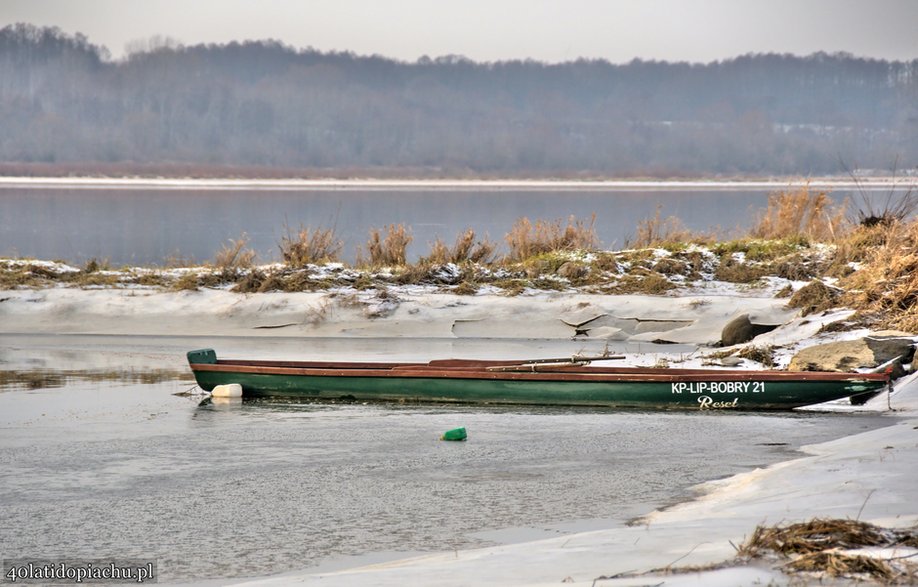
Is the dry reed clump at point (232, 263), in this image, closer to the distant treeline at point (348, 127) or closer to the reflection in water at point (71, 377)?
the reflection in water at point (71, 377)

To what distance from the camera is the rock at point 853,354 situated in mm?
13891

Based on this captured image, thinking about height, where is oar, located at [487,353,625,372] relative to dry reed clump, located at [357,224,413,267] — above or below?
below

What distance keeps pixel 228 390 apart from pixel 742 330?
24.7 ft

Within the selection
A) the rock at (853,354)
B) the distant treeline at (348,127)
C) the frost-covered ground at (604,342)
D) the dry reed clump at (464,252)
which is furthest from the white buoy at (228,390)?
the distant treeline at (348,127)

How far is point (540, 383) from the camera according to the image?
44.9 ft

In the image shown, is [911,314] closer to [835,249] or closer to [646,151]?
[835,249]

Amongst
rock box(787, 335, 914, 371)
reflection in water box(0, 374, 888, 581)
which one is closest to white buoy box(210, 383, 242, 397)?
reflection in water box(0, 374, 888, 581)

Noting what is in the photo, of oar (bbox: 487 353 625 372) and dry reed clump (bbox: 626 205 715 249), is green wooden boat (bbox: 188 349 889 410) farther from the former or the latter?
dry reed clump (bbox: 626 205 715 249)

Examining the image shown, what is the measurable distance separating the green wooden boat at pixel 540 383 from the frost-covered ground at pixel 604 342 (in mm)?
506

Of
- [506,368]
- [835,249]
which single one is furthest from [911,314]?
[835,249]

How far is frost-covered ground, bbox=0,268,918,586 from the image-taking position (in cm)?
698

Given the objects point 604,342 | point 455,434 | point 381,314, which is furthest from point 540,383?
point 381,314

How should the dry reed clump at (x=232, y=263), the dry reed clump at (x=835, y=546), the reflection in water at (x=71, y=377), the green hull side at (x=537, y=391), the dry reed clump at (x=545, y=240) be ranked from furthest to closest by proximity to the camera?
the dry reed clump at (x=545, y=240)
the dry reed clump at (x=232, y=263)
the reflection in water at (x=71, y=377)
the green hull side at (x=537, y=391)
the dry reed clump at (x=835, y=546)

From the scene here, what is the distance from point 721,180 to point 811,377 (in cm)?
13710
